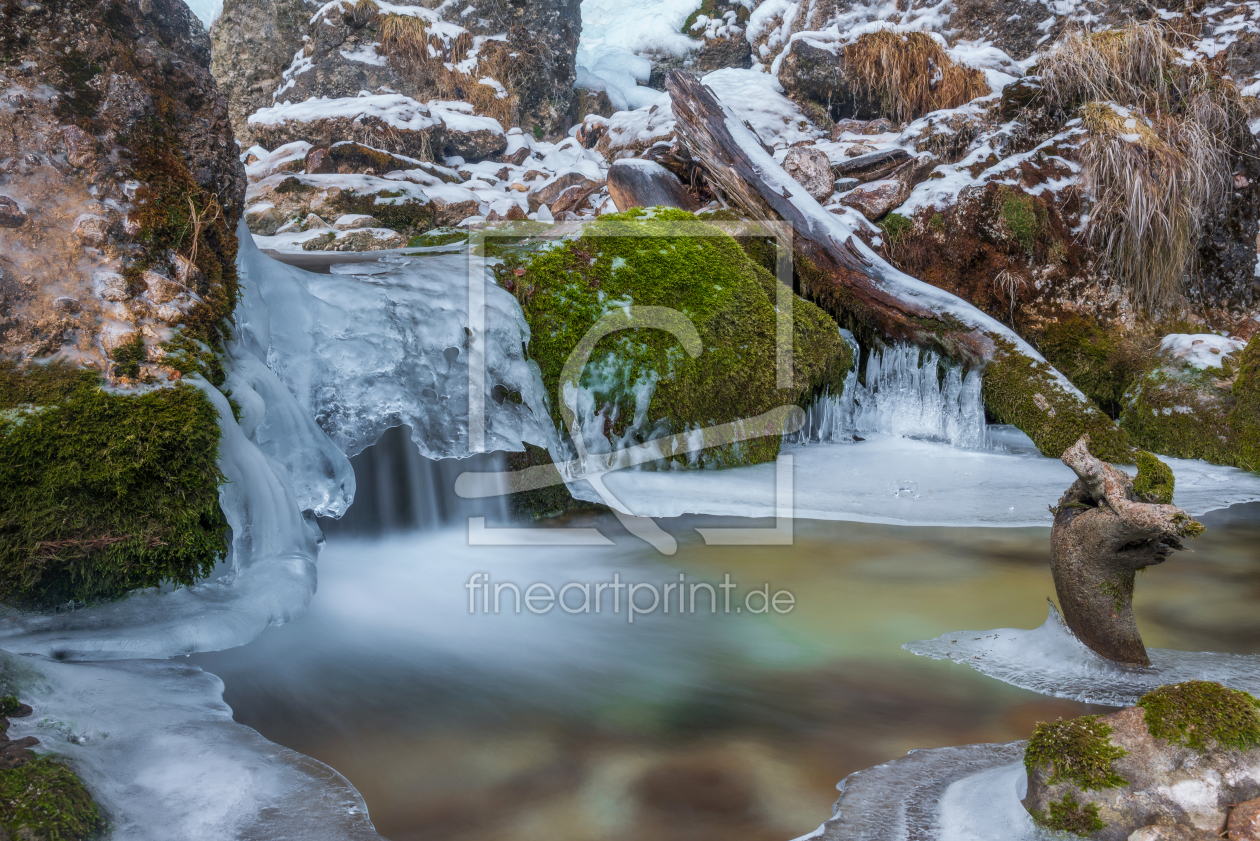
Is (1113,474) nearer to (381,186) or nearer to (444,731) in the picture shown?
(444,731)

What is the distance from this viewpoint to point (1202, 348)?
548 cm

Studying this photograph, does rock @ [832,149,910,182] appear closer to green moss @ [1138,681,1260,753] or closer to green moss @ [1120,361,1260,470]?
green moss @ [1120,361,1260,470]

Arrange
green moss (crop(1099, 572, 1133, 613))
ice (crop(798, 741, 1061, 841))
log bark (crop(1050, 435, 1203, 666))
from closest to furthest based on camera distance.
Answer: ice (crop(798, 741, 1061, 841)), log bark (crop(1050, 435, 1203, 666)), green moss (crop(1099, 572, 1133, 613))

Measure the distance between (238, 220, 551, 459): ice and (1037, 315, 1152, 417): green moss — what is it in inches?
185

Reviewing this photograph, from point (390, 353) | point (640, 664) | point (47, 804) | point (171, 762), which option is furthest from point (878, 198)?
point (47, 804)

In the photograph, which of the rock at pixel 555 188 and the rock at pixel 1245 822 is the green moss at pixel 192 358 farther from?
the rock at pixel 555 188

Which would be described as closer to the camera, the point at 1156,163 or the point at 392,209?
the point at 1156,163

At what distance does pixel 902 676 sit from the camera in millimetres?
2338

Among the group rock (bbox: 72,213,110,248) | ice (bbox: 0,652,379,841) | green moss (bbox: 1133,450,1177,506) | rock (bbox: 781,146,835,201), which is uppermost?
rock (bbox: 781,146,835,201)

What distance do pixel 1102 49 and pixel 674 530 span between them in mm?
6458

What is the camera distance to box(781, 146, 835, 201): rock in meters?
7.25

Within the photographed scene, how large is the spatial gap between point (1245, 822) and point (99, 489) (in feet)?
9.44

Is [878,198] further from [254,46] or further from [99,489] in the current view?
[254,46]

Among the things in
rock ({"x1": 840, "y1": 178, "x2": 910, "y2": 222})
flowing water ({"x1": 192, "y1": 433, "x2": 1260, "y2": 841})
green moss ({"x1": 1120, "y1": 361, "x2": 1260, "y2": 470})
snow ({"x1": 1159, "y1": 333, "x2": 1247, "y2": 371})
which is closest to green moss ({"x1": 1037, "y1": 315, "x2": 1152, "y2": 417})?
snow ({"x1": 1159, "y1": 333, "x2": 1247, "y2": 371})
